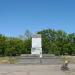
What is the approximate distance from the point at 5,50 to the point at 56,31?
17136mm

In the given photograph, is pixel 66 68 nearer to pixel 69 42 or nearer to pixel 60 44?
pixel 60 44

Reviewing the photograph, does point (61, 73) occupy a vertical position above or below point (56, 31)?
below

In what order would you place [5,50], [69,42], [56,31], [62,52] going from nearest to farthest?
[5,50], [62,52], [69,42], [56,31]

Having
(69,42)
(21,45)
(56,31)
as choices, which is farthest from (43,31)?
(21,45)

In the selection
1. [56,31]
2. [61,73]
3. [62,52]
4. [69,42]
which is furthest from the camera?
[56,31]

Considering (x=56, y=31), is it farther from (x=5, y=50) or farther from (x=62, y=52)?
(x=5, y=50)

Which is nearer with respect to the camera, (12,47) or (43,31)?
(12,47)

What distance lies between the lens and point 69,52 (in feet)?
166

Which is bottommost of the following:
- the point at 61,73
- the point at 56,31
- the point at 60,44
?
the point at 61,73

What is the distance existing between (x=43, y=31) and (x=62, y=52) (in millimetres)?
11826

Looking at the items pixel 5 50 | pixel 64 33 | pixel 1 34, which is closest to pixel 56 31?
pixel 64 33

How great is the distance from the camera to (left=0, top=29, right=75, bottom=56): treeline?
45.0m

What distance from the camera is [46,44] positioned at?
49875 mm

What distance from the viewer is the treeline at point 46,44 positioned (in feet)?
148
